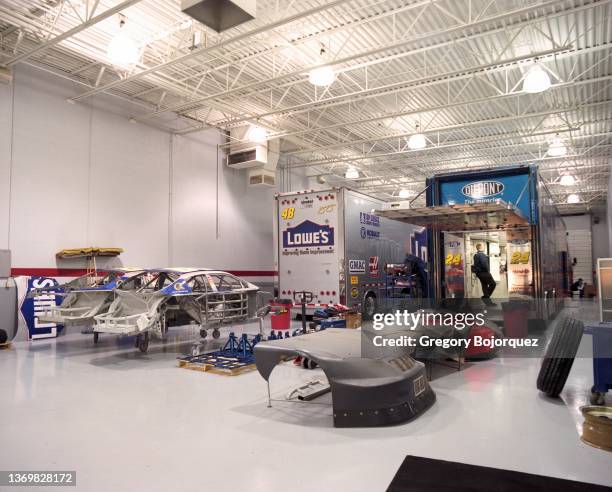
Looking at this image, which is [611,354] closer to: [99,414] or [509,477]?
[509,477]

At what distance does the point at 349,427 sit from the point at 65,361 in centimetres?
541

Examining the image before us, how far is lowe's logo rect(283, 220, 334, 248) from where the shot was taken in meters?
11.3

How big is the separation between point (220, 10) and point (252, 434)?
558cm

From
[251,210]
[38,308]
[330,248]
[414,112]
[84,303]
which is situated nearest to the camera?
[84,303]

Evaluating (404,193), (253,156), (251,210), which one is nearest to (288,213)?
(253,156)

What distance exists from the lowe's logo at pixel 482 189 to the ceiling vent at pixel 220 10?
5479 mm

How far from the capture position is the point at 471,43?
9.95m

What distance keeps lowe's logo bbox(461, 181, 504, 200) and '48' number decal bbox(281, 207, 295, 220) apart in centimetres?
444

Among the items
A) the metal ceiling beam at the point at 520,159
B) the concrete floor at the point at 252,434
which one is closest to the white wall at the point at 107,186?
the concrete floor at the point at 252,434

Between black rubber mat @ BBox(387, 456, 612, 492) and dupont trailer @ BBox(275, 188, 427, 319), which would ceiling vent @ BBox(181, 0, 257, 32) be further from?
black rubber mat @ BBox(387, 456, 612, 492)

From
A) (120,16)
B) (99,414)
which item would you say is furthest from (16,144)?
(99,414)

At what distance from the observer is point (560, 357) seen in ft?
15.8

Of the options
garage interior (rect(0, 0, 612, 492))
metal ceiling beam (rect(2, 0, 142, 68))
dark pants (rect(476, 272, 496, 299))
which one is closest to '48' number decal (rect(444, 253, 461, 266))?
garage interior (rect(0, 0, 612, 492))

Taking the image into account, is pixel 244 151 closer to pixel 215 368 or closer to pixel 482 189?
pixel 482 189
